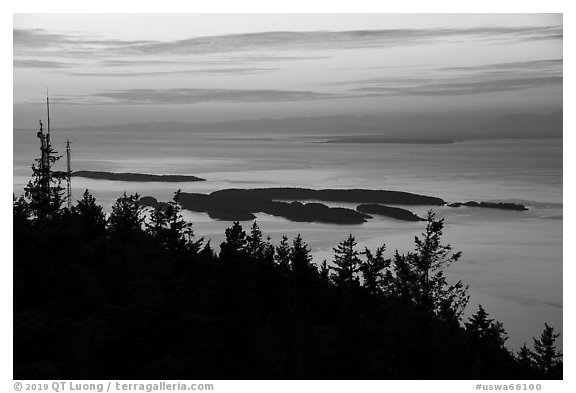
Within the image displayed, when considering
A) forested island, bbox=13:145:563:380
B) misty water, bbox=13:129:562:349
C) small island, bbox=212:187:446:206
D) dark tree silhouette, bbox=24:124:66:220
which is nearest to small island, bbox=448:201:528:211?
misty water, bbox=13:129:562:349

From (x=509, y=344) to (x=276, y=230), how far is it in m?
29.1

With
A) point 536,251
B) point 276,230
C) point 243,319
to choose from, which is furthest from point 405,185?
point 243,319

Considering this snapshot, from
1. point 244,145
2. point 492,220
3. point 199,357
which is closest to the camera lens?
point 199,357

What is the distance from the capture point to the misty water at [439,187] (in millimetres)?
37219

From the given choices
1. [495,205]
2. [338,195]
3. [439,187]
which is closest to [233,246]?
[495,205]

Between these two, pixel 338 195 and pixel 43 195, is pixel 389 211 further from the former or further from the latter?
pixel 43 195

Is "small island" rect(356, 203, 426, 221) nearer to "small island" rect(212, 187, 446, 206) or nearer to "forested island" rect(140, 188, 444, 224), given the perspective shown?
"forested island" rect(140, 188, 444, 224)

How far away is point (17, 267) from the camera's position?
14.4 m

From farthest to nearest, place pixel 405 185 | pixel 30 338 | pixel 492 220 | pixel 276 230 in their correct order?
pixel 405 185 → pixel 276 230 → pixel 492 220 → pixel 30 338

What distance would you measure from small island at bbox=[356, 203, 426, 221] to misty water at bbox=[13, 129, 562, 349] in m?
0.67

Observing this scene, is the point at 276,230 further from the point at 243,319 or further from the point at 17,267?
the point at 17,267

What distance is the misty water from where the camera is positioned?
122ft

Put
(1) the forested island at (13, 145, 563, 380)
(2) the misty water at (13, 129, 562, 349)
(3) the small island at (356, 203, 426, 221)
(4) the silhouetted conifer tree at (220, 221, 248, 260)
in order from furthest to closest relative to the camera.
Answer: (3) the small island at (356, 203, 426, 221)
(2) the misty water at (13, 129, 562, 349)
(4) the silhouetted conifer tree at (220, 221, 248, 260)
(1) the forested island at (13, 145, 563, 380)

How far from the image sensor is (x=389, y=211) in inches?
2424
